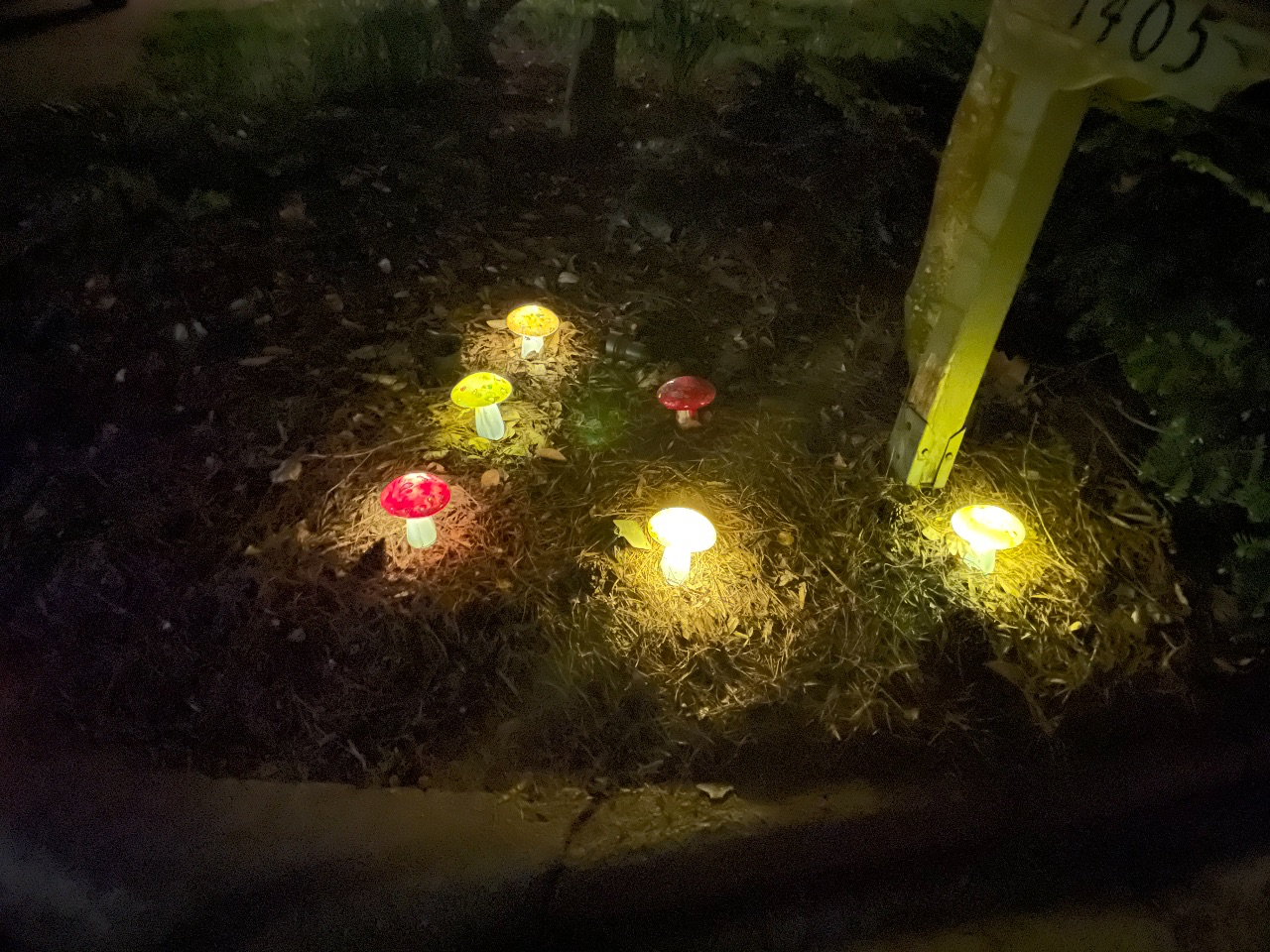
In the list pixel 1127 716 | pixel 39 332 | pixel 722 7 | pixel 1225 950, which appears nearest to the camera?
pixel 1225 950

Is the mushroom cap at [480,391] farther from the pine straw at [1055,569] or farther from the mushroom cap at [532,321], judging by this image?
the pine straw at [1055,569]

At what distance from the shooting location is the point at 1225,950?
8.13 feet

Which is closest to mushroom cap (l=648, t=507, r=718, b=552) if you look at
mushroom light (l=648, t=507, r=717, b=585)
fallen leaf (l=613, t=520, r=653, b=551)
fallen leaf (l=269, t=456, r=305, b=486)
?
mushroom light (l=648, t=507, r=717, b=585)

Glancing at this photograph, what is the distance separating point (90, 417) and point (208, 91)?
10.6 feet

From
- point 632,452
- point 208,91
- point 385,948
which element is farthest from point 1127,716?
point 208,91

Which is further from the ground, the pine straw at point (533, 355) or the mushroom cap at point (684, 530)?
the mushroom cap at point (684, 530)

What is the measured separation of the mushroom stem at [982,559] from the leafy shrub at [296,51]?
17.1ft

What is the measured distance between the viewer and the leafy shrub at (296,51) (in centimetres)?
562

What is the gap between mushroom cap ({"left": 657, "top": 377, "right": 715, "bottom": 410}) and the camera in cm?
340

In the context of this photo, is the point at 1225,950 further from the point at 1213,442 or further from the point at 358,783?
the point at 358,783

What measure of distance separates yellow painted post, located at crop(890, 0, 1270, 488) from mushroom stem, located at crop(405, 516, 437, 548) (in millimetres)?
1953

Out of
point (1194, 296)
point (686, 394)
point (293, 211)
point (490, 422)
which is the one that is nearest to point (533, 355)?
point (490, 422)

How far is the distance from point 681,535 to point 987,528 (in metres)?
1.14

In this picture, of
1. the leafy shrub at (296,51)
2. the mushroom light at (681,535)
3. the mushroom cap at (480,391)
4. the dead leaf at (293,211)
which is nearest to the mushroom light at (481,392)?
the mushroom cap at (480,391)
